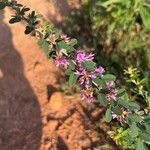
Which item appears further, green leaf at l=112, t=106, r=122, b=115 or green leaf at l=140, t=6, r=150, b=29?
green leaf at l=140, t=6, r=150, b=29

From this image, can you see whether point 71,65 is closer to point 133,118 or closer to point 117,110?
point 117,110

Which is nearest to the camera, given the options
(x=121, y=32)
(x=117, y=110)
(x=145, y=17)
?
Result: (x=117, y=110)

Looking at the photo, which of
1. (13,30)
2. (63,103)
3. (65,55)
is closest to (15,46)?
(13,30)

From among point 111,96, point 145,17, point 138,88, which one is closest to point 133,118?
point 111,96

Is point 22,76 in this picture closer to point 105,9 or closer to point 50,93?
point 50,93

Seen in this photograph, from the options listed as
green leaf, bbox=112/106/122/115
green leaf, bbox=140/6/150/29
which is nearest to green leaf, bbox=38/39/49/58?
green leaf, bbox=112/106/122/115

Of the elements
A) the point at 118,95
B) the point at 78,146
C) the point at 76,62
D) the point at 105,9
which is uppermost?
the point at 76,62

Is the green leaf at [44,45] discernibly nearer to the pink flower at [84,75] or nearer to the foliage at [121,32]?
the pink flower at [84,75]

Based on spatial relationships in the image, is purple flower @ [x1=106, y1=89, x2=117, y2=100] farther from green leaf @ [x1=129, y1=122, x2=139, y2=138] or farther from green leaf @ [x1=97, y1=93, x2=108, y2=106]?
green leaf @ [x1=129, y1=122, x2=139, y2=138]

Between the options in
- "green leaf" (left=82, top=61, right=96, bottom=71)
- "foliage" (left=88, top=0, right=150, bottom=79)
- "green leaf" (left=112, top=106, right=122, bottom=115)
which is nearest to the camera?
"green leaf" (left=82, top=61, right=96, bottom=71)
